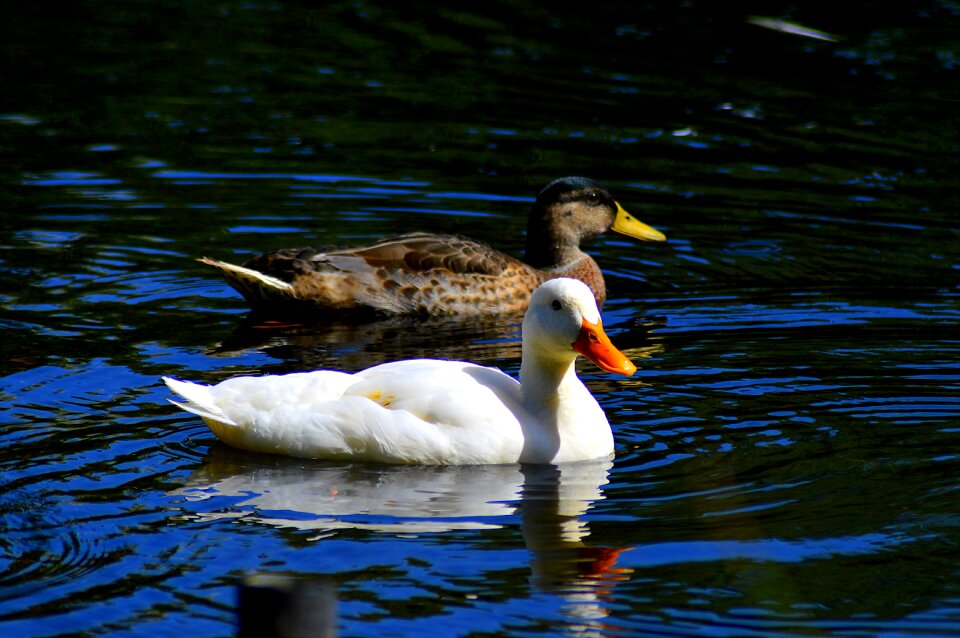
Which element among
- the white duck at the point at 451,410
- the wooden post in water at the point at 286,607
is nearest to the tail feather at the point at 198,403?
the white duck at the point at 451,410

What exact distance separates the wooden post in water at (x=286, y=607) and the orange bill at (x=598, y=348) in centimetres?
221

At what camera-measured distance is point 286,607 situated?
253 inches

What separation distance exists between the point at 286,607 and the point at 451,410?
2.02 m

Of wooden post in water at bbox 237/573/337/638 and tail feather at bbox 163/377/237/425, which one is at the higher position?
tail feather at bbox 163/377/237/425

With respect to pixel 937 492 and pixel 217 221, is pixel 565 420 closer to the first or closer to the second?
pixel 937 492

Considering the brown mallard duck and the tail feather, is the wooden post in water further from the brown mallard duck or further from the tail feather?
the brown mallard duck

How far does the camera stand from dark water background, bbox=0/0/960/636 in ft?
22.3

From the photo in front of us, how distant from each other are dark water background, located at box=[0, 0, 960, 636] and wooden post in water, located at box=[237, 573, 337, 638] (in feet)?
0.29

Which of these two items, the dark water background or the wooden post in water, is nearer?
the wooden post in water

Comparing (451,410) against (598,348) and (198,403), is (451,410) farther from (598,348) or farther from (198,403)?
(198,403)

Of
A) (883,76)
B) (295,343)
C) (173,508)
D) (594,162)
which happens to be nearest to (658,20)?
(883,76)

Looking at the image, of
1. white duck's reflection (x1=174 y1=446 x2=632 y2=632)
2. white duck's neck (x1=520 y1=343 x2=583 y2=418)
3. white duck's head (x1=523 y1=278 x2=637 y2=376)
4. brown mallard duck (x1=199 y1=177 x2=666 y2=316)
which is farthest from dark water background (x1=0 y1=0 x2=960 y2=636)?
white duck's head (x1=523 y1=278 x2=637 y2=376)

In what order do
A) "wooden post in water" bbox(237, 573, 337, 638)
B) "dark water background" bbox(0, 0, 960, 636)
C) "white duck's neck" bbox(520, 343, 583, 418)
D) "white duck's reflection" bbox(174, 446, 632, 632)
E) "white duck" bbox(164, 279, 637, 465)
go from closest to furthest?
"wooden post in water" bbox(237, 573, 337, 638)
"dark water background" bbox(0, 0, 960, 636)
"white duck's reflection" bbox(174, 446, 632, 632)
"white duck" bbox(164, 279, 637, 465)
"white duck's neck" bbox(520, 343, 583, 418)

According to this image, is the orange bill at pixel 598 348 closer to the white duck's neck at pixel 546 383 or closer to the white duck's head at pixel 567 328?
the white duck's head at pixel 567 328
